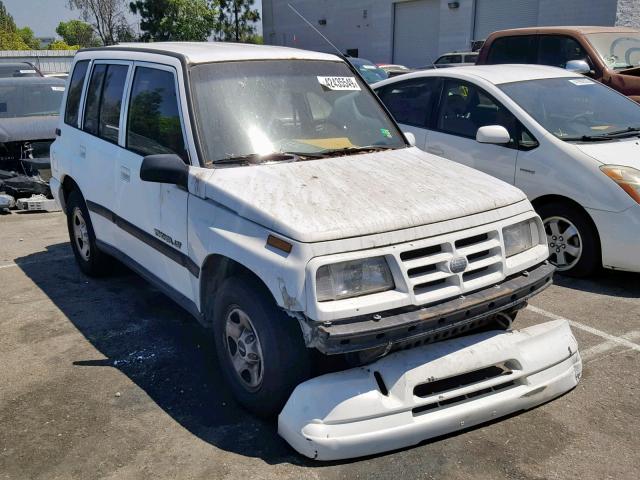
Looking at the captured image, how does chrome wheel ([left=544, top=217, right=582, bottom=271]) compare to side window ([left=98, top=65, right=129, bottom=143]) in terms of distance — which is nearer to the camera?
side window ([left=98, top=65, right=129, bottom=143])

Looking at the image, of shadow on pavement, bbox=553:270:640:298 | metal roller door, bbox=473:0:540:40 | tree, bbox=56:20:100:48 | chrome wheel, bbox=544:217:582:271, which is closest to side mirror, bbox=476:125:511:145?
chrome wheel, bbox=544:217:582:271

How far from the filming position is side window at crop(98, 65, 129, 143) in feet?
15.8

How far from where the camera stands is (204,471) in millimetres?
3088

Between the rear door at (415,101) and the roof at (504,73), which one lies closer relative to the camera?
the roof at (504,73)

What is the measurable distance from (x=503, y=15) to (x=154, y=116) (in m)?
24.7

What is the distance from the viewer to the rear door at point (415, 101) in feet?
22.1

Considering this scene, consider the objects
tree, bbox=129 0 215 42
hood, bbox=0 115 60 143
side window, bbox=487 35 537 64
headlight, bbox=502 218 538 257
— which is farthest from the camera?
tree, bbox=129 0 215 42

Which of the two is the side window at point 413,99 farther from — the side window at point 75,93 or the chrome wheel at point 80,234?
the chrome wheel at point 80,234

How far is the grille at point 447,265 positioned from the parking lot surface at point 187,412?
2.64ft

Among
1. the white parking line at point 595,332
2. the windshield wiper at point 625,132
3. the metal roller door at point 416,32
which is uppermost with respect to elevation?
the metal roller door at point 416,32

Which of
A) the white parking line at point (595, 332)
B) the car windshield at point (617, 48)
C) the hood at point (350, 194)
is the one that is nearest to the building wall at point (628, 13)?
the car windshield at point (617, 48)

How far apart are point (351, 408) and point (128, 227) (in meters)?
2.42

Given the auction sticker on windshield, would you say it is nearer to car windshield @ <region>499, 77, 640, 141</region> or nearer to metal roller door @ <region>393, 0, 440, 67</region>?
car windshield @ <region>499, 77, 640, 141</region>

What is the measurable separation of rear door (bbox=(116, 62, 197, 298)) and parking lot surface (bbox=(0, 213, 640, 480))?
57 centimetres
